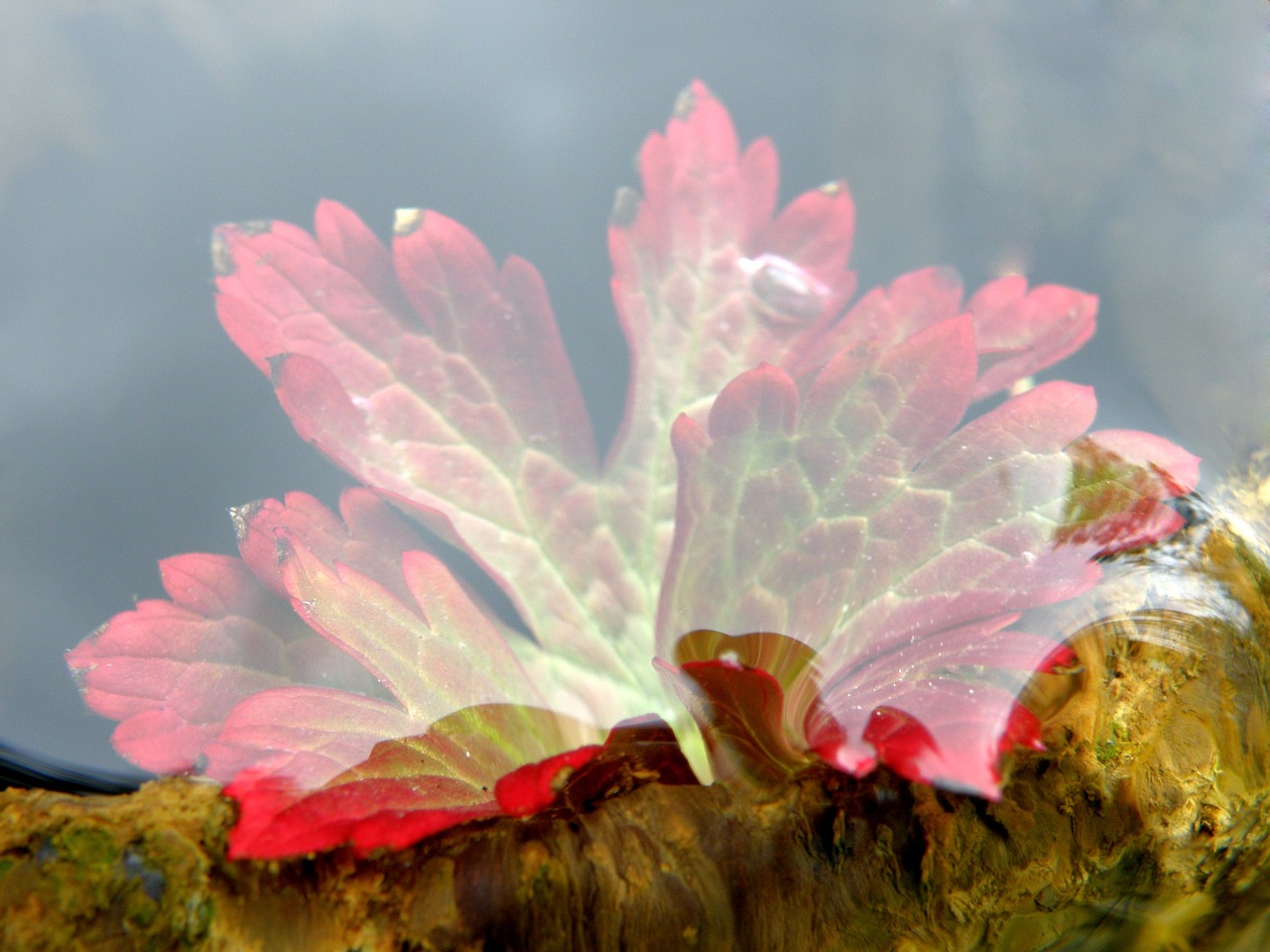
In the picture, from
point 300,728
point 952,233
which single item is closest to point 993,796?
point 300,728

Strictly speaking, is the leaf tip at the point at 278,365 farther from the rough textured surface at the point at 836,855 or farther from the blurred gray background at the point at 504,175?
the rough textured surface at the point at 836,855

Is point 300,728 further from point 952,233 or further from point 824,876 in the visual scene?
point 952,233

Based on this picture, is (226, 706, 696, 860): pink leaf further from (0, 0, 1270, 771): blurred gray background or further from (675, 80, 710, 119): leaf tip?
(675, 80, 710, 119): leaf tip

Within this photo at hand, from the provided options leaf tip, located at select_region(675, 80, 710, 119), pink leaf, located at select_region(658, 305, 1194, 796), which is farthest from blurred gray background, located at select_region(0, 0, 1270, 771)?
pink leaf, located at select_region(658, 305, 1194, 796)

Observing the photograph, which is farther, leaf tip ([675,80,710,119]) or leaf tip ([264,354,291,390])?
leaf tip ([675,80,710,119])

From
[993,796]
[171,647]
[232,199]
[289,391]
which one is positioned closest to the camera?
[993,796]
